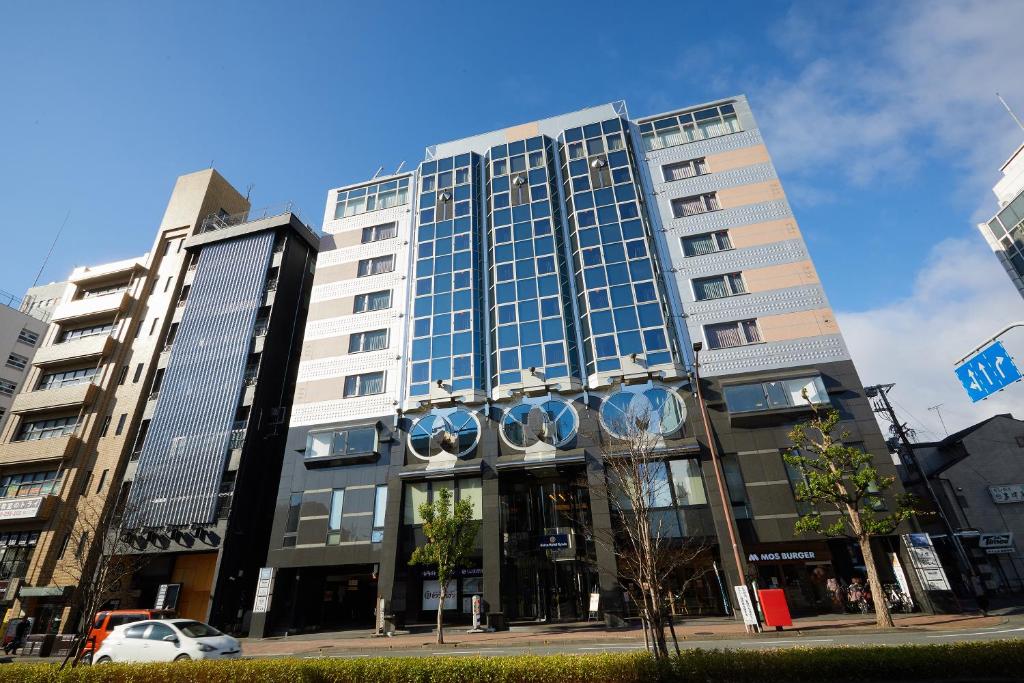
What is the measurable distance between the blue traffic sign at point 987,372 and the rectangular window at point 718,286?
759 inches

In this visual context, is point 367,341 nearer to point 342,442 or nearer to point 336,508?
point 342,442

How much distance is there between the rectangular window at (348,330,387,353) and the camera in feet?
119

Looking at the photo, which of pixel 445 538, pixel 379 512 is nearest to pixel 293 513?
pixel 379 512

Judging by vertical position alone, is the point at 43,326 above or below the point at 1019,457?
above

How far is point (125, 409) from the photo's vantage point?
3984cm

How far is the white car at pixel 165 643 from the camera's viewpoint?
14.7 metres

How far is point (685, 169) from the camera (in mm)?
36406

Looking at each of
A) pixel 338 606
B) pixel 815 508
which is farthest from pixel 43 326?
pixel 815 508

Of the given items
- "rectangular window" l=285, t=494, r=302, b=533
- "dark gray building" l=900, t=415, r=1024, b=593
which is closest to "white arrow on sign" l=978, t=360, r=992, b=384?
"dark gray building" l=900, t=415, r=1024, b=593

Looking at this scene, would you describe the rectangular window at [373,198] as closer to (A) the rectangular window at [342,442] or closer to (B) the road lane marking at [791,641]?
(A) the rectangular window at [342,442]

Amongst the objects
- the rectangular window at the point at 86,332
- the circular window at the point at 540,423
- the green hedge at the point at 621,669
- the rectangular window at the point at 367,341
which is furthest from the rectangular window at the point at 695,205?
the rectangular window at the point at 86,332

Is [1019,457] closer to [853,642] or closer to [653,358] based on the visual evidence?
[653,358]

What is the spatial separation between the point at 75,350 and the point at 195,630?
41852mm

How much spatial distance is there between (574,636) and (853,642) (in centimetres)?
1004
